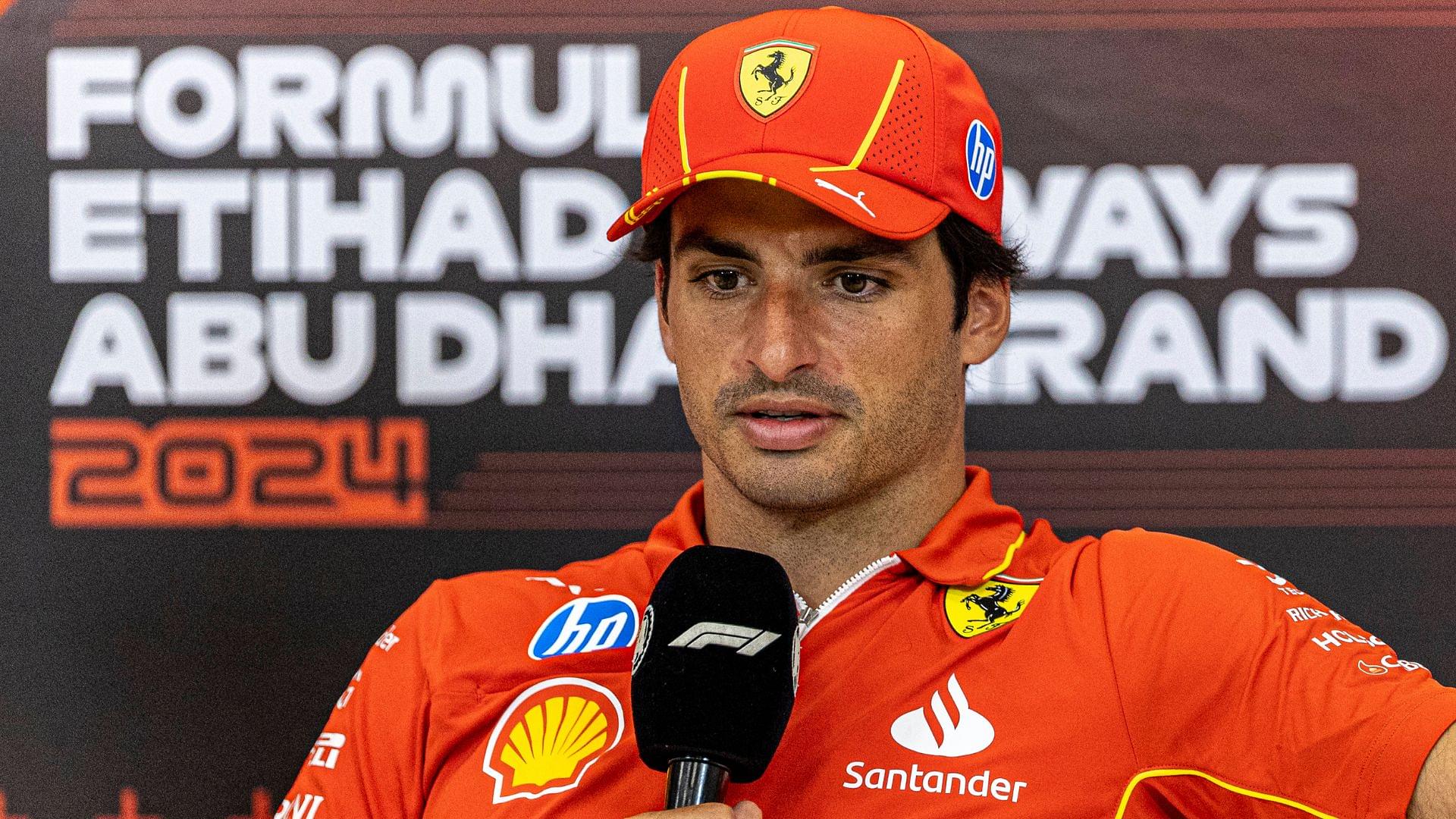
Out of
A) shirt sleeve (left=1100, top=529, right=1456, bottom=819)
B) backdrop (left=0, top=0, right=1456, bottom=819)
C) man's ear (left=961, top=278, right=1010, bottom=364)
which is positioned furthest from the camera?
backdrop (left=0, top=0, right=1456, bottom=819)

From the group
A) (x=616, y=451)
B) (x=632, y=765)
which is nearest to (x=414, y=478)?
(x=616, y=451)

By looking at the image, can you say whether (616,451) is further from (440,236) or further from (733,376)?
(733,376)

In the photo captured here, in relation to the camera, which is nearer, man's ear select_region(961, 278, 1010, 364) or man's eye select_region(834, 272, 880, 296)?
man's eye select_region(834, 272, 880, 296)

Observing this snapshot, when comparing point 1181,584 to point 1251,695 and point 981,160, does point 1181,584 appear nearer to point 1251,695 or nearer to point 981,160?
point 1251,695

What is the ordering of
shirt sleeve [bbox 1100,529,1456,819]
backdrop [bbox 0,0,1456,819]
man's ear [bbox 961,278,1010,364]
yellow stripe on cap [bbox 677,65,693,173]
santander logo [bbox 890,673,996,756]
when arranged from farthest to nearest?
backdrop [bbox 0,0,1456,819] → man's ear [bbox 961,278,1010,364] → yellow stripe on cap [bbox 677,65,693,173] → santander logo [bbox 890,673,996,756] → shirt sleeve [bbox 1100,529,1456,819]

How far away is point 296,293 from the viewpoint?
6.56 ft

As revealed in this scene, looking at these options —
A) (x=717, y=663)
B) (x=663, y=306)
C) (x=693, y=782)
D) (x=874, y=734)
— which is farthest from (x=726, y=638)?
(x=663, y=306)

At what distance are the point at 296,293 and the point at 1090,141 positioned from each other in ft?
3.72

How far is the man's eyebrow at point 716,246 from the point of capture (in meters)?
1.34

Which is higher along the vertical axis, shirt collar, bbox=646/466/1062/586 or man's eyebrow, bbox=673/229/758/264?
man's eyebrow, bbox=673/229/758/264

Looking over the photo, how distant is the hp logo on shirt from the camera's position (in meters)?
1.43

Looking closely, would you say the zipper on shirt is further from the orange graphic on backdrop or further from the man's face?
the orange graphic on backdrop

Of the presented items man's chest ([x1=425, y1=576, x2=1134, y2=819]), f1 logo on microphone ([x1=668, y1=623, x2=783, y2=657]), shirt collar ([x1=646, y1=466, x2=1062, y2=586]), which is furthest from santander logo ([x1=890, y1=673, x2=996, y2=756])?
f1 logo on microphone ([x1=668, y1=623, x2=783, y2=657])

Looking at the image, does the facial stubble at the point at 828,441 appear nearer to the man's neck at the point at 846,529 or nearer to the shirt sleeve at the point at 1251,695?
the man's neck at the point at 846,529
